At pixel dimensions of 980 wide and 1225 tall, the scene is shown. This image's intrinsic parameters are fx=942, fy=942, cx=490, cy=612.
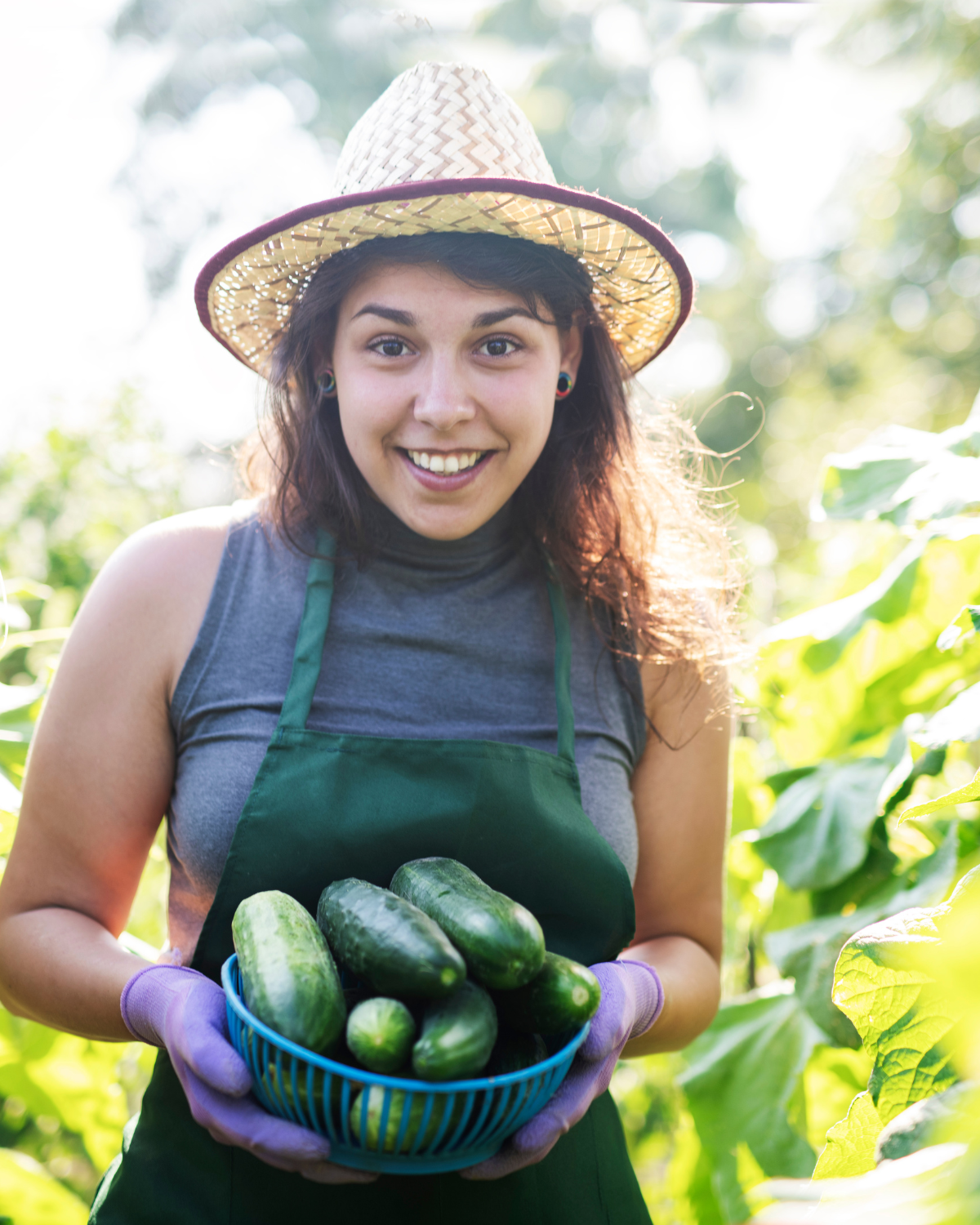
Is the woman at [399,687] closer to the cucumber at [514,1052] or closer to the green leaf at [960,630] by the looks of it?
the cucumber at [514,1052]

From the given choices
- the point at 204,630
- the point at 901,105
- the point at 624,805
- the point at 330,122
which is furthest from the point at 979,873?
the point at 330,122

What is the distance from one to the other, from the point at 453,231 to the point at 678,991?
1300mm

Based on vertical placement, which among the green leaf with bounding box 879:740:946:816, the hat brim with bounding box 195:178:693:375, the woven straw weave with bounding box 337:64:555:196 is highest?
the woven straw weave with bounding box 337:64:555:196

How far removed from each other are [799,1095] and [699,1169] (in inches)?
14.0

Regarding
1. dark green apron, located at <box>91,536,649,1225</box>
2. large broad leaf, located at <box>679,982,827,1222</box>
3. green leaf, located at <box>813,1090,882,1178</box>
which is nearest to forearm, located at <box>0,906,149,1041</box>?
dark green apron, located at <box>91,536,649,1225</box>

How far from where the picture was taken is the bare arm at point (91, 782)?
1409 millimetres

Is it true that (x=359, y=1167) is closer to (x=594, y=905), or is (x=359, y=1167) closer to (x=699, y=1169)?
(x=594, y=905)

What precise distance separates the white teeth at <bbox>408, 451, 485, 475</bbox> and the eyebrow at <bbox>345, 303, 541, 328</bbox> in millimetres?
195

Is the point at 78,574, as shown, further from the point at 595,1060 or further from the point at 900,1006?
the point at 900,1006

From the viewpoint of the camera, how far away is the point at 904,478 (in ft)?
5.57

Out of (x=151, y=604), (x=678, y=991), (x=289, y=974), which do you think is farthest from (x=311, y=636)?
(x=678, y=991)

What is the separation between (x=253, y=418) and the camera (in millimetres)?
1832

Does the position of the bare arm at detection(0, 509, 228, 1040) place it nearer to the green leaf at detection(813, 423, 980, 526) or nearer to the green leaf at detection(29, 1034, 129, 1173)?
the green leaf at detection(29, 1034, 129, 1173)

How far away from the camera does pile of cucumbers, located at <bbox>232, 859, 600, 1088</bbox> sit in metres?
0.95
